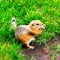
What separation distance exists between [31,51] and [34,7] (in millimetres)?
1200

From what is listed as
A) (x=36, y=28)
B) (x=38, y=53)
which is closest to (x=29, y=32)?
(x=36, y=28)

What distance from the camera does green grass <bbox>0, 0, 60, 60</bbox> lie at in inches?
208

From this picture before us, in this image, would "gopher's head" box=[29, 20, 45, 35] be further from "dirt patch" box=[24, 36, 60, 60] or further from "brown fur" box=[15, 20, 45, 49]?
"dirt patch" box=[24, 36, 60, 60]

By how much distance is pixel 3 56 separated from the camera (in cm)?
515

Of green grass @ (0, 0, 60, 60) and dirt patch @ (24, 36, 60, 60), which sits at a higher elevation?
green grass @ (0, 0, 60, 60)

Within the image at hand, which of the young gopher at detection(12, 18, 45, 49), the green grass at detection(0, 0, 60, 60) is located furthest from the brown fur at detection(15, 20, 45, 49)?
the green grass at detection(0, 0, 60, 60)

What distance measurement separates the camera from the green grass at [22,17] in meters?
5.29

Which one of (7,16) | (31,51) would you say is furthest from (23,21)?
(31,51)

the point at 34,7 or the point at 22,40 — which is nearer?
the point at 22,40

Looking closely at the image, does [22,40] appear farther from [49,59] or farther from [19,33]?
[49,59]

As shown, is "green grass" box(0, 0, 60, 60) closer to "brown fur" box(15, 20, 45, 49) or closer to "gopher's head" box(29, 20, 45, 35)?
"brown fur" box(15, 20, 45, 49)

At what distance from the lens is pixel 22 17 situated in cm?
602

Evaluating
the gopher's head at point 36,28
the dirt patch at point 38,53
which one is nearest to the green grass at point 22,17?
the dirt patch at point 38,53

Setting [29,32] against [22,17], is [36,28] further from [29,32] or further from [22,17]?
[22,17]
